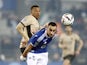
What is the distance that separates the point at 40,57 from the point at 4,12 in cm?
1198

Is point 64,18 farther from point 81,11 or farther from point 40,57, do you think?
point 81,11

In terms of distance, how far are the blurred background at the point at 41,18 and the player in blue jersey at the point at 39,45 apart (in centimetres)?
889

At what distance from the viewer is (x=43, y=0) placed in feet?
70.4

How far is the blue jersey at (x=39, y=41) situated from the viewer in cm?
860

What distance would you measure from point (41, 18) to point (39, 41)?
11317 mm

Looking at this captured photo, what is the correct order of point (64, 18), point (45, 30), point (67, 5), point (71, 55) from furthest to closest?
point (67, 5)
point (71, 55)
point (64, 18)
point (45, 30)

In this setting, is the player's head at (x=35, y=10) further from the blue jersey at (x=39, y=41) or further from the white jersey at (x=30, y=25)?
the blue jersey at (x=39, y=41)

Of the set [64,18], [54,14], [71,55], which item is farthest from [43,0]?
[64,18]

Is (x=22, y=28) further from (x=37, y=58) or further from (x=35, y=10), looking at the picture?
(x=37, y=58)

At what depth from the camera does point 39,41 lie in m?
8.71

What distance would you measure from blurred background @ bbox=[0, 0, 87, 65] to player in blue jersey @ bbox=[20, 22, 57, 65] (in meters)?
8.89

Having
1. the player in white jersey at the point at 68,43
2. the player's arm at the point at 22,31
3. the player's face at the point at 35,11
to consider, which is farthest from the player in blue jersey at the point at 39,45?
the player in white jersey at the point at 68,43

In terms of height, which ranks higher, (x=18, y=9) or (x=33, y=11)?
(x=33, y=11)

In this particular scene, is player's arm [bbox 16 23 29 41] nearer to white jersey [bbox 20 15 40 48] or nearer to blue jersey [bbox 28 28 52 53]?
white jersey [bbox 20 15 40 48]
